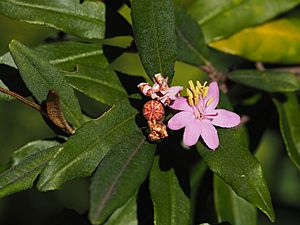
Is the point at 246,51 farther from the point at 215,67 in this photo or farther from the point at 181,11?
the point at 181,11

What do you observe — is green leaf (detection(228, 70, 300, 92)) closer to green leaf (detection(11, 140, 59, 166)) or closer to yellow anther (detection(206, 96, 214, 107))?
yellow anther (detection(206, 96, 214, 107))

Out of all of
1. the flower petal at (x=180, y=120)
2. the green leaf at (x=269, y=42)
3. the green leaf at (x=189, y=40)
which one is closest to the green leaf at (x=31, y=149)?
the flower petal at (x=180, y=120)

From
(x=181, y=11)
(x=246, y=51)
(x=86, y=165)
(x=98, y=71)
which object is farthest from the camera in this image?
(x=246, y=51)

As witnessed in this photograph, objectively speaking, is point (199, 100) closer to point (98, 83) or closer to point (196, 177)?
point (98, 83)

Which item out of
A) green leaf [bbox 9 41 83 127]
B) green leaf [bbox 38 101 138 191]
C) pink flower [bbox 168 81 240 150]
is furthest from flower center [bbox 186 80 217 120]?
green leaf [bbox 9 41 83 127]

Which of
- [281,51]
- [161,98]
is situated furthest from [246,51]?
[161,98]

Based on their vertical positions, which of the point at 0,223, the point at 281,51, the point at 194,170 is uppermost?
the point at 281,51

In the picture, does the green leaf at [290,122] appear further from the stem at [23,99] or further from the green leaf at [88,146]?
the stem at [23,99]
